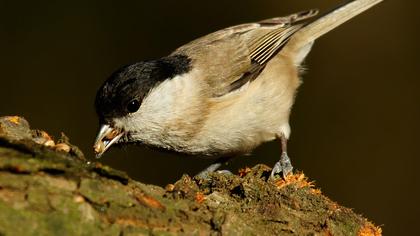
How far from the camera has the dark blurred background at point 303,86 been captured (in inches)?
179

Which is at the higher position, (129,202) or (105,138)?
(129,202)

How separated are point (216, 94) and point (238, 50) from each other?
0.52 meters

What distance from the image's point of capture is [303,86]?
4676 mm

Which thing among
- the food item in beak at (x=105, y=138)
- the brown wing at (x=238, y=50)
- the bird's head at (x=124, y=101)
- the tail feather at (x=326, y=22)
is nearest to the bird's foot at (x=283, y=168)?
the brown wing at (x=238, y=50)

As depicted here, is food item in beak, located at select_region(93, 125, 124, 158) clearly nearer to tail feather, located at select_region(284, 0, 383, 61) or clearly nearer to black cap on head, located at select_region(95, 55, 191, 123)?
black cap on head, located at select_region(95, 55, 191, 123)

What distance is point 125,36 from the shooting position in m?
4.89

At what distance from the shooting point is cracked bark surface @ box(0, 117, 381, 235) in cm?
150

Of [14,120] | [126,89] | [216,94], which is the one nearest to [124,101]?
[126,89]

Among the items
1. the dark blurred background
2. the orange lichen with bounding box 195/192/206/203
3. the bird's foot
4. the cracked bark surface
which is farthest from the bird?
the dark blurred background

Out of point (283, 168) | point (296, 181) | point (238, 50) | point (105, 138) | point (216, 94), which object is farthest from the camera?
point (238, 50)

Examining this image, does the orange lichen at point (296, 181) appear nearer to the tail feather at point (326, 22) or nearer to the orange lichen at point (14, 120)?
the orange lichen at point (14, 120)

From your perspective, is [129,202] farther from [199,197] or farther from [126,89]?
[126,89]

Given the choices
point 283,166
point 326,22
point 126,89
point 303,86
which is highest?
point 126,89

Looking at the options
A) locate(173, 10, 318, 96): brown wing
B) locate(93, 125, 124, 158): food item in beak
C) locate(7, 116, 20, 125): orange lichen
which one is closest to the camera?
locate(7, 116, 20, 125): orange lichen
